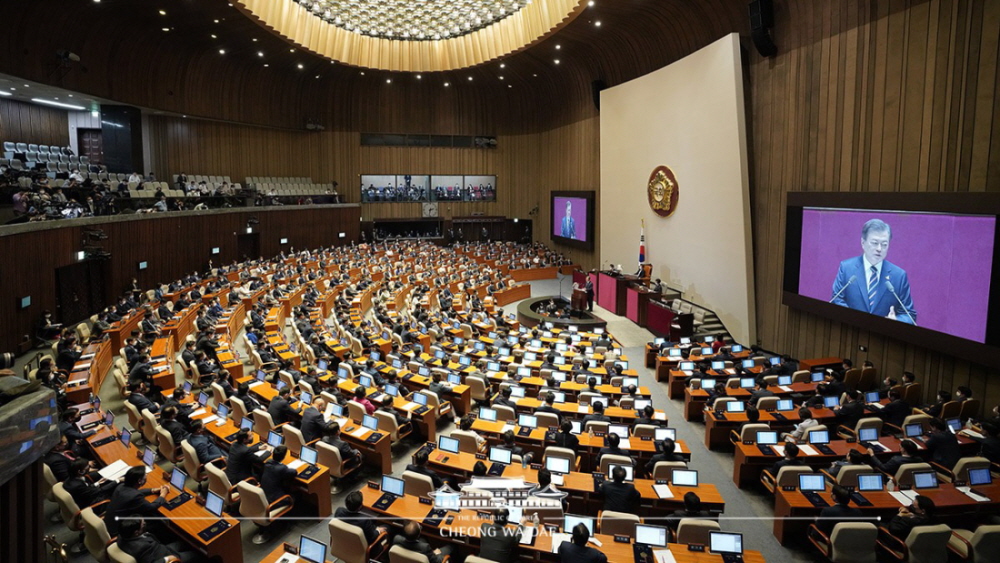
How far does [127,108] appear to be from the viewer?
2002 cm

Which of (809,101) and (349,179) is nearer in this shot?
(809,101)

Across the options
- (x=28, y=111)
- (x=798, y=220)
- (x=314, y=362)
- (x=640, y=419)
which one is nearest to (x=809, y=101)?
(x=798, y=220)

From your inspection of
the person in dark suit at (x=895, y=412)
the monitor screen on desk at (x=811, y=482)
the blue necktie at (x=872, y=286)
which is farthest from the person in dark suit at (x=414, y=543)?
the blue necktie at (x=872, y=286)

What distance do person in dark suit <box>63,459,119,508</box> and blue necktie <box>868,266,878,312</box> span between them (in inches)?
507

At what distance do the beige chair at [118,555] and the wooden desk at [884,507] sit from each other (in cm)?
654

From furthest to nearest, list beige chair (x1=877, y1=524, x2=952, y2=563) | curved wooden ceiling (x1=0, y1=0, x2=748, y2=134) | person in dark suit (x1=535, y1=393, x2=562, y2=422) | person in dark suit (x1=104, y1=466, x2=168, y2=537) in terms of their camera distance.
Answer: curved wooden ceiling (x1=0, y1=0, x2=748, y2=134) < person in dark suit (x1=535, y1=393, x2=562, y2=422) < person in dark suit (x1=104, y1=466, x2=168, y2=537) < beige chair (x1=877, y1=524, x2=952, y2=563)

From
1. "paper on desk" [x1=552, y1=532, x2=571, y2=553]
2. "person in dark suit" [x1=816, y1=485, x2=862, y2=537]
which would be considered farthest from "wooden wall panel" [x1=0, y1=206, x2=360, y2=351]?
"person in dark suit" [x1=816, y1=485, x2=862, y2=537]

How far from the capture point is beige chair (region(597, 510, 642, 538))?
5.29m

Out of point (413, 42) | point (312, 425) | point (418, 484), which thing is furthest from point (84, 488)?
point (413, 42)

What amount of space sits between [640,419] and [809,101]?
30.4 ft

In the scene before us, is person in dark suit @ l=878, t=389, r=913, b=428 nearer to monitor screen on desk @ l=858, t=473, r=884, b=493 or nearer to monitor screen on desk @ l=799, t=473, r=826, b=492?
monitor screen on desk @ l=858, t=473, r=884, b=493

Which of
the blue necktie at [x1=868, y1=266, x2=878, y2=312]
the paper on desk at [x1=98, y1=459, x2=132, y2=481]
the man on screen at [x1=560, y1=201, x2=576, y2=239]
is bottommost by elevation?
the paper on desk at [x1=98, y1=459, x2=132, y2=481]

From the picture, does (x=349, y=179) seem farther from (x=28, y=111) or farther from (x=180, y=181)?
(x=28, y=111)

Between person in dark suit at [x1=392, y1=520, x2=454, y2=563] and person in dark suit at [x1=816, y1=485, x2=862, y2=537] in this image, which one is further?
person in dark suit at [x1=816, y1=485, x2=862, y2=537]
